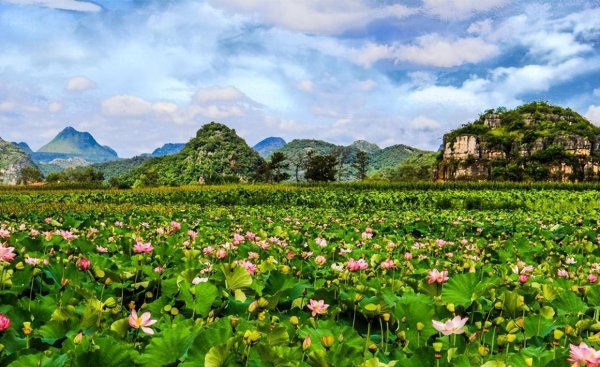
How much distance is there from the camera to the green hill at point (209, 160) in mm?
104625

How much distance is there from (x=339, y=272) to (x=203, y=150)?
113 metres

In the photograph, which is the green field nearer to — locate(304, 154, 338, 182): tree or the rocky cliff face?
locate(304, 154, 338, 182): tree

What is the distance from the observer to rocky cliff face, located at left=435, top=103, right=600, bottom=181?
246ft

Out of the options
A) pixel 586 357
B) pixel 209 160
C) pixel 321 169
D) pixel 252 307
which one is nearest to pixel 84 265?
pixel 252 307

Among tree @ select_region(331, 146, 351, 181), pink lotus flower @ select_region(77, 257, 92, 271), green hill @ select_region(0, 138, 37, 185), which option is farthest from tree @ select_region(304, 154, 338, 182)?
green hill @ select_region(0, 138, 37, 185)

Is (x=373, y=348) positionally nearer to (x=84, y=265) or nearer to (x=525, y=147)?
(x=84, y=265)

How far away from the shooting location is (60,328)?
1713mm

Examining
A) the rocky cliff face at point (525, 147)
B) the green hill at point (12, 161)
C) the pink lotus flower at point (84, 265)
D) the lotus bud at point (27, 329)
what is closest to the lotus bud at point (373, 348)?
the lotus bud at point (27, 329)

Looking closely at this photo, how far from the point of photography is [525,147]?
78938 mm

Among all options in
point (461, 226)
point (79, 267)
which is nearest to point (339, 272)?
point (79, 267)

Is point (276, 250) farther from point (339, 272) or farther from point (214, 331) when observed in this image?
point (214, 331)

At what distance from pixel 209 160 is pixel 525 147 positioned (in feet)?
216

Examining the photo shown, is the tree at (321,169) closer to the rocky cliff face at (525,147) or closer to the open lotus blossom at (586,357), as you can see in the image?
the rocky cliff face at (525,147)

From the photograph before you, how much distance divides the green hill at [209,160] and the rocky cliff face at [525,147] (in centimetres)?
4315
